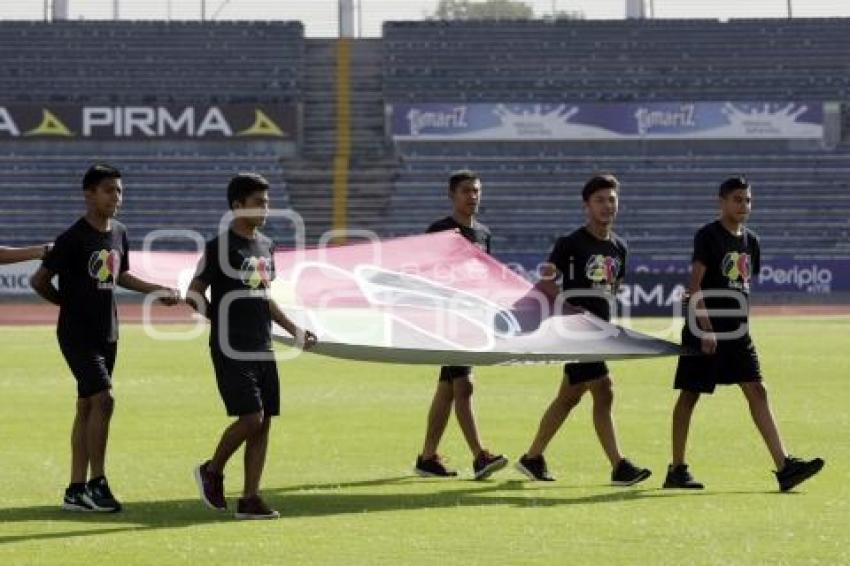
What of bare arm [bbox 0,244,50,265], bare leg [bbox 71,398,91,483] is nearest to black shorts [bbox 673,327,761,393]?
bare leg [bbox 71,398,91,483]

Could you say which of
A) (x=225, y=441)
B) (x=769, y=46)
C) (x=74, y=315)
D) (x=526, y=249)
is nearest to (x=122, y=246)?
(x=74, y=315)

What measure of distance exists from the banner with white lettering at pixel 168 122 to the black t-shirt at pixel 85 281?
41.0 metres

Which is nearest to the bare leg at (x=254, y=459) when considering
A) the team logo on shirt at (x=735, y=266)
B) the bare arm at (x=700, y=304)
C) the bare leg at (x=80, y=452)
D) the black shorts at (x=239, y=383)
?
the black shorts at (x=239, y=383)

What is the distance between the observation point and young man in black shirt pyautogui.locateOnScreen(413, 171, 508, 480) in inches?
470

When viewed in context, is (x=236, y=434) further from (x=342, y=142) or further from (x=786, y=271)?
(x=342, y=142)

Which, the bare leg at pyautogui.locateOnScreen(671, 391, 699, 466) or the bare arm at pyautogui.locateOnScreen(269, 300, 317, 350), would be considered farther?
the bare leg at pyautogui.locateOnScreen(671, 391, 699, 466)

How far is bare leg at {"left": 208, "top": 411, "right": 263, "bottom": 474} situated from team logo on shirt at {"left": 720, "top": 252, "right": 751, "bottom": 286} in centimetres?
323

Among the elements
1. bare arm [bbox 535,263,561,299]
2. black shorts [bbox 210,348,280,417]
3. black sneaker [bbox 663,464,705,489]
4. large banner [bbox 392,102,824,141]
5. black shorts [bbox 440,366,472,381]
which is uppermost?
large banner [bbox 392,102,824,141]

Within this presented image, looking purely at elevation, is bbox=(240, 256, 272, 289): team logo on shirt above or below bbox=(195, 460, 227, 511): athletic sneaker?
above

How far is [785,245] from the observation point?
47344mm

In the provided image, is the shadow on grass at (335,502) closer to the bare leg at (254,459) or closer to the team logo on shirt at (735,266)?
the bare leg at (254,459)

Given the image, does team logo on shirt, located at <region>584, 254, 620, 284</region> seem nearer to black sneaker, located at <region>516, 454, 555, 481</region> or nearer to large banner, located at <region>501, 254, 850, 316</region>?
black sneaker, located at <region>516, 454, 555, 481</region>

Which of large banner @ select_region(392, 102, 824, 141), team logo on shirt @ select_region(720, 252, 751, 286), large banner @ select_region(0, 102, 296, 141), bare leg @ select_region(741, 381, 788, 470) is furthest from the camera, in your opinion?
large banner @ select_region(392, 102, 824, 141)

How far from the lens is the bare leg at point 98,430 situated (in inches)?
395
